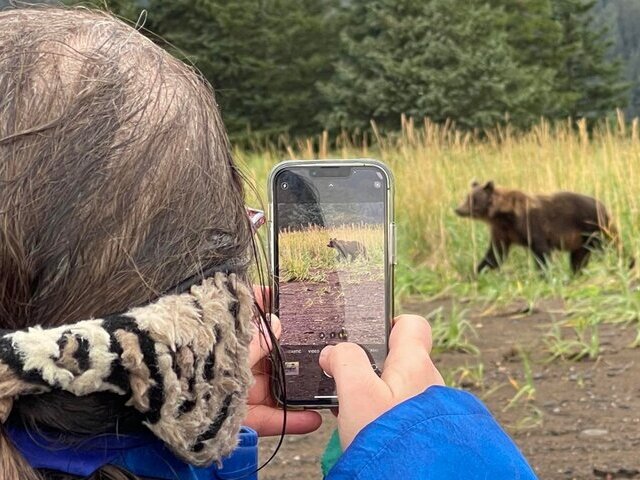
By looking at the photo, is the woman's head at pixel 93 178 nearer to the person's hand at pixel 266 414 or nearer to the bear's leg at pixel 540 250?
the person's hand at pixel 266 414

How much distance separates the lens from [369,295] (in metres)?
1.11

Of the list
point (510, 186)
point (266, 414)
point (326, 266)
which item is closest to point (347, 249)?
point (326, 266)

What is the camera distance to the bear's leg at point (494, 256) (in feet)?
16.4

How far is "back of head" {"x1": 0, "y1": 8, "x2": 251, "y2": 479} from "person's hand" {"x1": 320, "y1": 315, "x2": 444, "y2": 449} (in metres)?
0.18

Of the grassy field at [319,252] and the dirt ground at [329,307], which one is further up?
the grassy field at [319,252]

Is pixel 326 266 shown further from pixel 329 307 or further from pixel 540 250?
pixel 540 250

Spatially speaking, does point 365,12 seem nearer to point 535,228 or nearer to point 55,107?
point 535,228

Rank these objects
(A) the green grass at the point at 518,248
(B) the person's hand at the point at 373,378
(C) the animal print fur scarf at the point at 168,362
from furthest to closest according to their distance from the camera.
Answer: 1. (A) the green grass at the point at 518,248
2. (B) the person's hand at the point at 373,378
3. (C) the animal print fur scarf at the point at 168,362

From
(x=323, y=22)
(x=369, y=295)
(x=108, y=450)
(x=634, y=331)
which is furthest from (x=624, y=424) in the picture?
(x=323, y=22)

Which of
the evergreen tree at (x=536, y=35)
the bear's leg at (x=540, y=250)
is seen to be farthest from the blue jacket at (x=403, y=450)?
the evergreen tree at (x=536, y=35)

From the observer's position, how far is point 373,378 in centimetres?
85

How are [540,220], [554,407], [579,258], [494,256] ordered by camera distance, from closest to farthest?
[554,407], [494,256], [579,258], [540,220]

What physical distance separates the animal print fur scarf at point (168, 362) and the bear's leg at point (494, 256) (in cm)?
427

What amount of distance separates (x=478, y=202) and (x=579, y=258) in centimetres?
91
